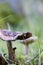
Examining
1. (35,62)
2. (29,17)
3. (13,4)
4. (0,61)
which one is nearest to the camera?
(13,4)

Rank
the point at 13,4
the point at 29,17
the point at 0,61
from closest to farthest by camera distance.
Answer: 1. the point at 13,4
2. the point at 29,17
3. the point at 0,61

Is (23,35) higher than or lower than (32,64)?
higher

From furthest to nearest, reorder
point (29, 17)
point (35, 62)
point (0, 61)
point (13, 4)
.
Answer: point (35, 62), point (0, 61), point (29, 17), point (13, 4)

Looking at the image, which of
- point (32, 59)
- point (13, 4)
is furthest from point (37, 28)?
point (13, 4)

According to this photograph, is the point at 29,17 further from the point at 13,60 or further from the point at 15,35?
the point at 13,60

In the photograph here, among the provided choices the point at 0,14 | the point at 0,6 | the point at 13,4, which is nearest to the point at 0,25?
the point at 0,14

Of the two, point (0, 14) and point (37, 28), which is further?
point (37, 28)

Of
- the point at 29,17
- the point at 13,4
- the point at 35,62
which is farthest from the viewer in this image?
the point at 35,62

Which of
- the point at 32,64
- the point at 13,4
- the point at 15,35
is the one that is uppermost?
the point at 13,4

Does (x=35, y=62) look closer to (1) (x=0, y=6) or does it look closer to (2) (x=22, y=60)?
(2) (x=22, y=60)
